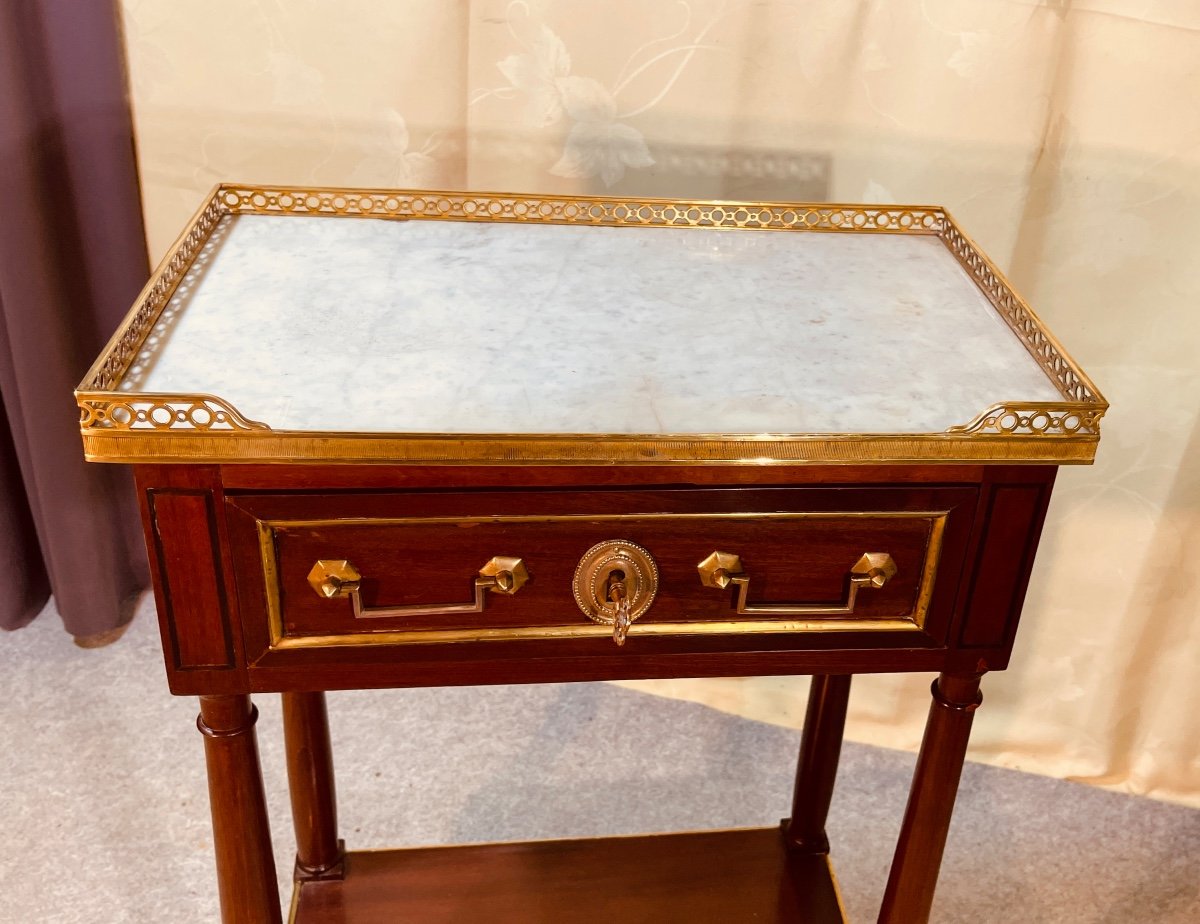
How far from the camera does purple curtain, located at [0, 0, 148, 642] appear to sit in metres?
1.26

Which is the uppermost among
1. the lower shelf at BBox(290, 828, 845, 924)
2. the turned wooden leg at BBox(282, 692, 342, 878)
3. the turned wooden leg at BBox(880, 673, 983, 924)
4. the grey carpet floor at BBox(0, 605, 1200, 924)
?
the turned wooden leg at BBox(880, 673, 983, 924)

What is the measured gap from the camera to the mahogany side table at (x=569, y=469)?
2.39 feet

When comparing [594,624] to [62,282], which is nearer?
[594,624]

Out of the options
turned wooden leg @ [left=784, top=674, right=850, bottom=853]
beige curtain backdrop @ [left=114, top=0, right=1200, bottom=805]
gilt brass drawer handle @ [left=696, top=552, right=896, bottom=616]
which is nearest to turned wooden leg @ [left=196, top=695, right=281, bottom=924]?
gilt brass drawer handle @ [left=696, top=552, right=896, bottom=616]

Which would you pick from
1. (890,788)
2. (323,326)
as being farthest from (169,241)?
(890,788)

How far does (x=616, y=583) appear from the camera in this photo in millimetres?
781

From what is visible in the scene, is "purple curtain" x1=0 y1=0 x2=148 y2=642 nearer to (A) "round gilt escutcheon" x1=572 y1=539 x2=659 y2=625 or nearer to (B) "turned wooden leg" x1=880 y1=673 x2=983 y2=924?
(A) "round gilt escutcheon" x1=572 y1=539 x2=659 y2=625

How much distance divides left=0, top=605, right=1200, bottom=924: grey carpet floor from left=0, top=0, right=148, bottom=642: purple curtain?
0.14 metres

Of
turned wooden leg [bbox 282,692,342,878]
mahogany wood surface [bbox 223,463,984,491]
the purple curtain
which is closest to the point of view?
mahogany wood surface [bbox 223,463,984,491]

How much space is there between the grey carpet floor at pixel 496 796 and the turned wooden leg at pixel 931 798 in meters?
0.42

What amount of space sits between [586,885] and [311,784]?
0.31 metres

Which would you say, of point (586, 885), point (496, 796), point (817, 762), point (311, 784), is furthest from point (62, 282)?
point (817, 762)

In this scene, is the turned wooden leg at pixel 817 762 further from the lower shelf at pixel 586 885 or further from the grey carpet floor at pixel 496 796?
the grey carpet floor at pixel 496 796

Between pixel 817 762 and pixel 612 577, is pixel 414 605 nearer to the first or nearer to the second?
pixel 612 577
